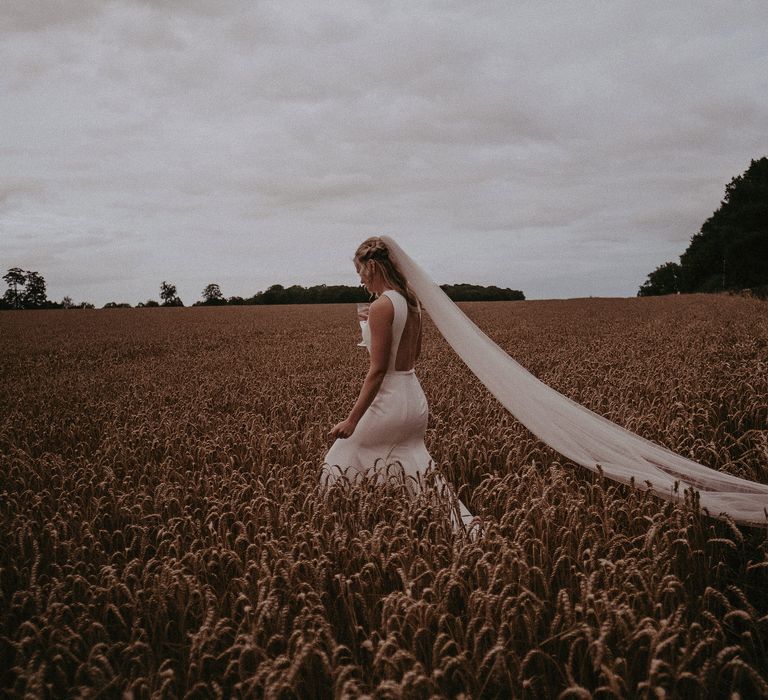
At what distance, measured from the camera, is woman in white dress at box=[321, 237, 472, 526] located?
4.21 m

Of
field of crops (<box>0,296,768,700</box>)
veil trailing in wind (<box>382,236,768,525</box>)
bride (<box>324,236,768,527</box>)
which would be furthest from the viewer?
bride (<box>324,236,768,527</box>)

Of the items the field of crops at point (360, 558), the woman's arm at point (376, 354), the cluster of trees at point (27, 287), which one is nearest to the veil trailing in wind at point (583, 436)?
the field of crops at point (360, 558)

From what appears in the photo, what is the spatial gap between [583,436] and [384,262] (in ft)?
7.21

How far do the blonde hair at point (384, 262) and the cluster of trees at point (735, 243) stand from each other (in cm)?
6861

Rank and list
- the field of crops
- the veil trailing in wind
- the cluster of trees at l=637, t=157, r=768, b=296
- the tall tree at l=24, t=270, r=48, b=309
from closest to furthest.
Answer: the field of crops → the veil trailing in wind → the cluster of trees at l=637, t=157, r=768, b=296 → the tall tree at l=24, t=270, r=48, b=309

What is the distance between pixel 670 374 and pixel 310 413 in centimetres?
553

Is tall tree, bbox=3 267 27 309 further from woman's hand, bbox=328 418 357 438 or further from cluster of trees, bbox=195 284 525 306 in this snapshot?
woman's hand, bbox=328 418 357 438

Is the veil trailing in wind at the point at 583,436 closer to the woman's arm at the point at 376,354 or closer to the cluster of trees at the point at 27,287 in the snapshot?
the woman's arm at the point at 376,354

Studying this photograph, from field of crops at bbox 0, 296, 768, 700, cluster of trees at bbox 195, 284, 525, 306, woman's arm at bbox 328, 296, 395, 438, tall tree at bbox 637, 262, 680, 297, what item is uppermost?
tall tree at bbox 637, 262, 680, 297

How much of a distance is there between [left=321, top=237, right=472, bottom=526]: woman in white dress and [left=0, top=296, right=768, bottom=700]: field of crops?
0.39 meters

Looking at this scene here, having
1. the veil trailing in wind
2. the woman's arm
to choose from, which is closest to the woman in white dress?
the woman's arm

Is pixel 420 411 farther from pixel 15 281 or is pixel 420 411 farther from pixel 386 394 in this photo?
pixel 15 281

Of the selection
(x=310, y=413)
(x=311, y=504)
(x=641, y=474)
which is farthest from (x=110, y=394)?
(x=641, y=474)

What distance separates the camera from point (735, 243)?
220ft
